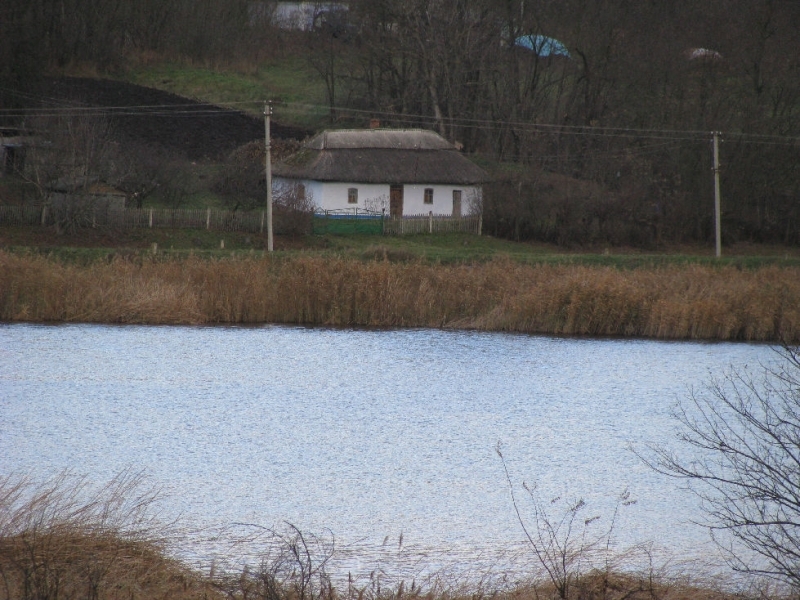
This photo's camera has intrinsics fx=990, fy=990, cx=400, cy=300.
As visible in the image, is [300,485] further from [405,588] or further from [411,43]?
Result: [411,43]

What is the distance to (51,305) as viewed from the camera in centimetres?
2195

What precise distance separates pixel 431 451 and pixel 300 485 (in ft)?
8.00

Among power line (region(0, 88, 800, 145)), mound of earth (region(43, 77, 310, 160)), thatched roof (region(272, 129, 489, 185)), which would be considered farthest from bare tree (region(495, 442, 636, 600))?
mound of earth (region(43, 77, 310, 160))

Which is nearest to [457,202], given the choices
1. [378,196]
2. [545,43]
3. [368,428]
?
[378,196]

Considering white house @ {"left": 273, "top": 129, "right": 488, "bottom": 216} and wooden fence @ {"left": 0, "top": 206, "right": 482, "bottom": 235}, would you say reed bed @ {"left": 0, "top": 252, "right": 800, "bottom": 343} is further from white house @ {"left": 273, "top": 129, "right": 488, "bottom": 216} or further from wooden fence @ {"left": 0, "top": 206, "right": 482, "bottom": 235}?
white house @ {"left": 273, "top": 129, "right": 488, "bottom": 216}

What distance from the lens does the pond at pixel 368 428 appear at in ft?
35.3

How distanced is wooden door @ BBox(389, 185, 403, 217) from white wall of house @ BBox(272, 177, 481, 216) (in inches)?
9.0

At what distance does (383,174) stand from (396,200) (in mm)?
1551

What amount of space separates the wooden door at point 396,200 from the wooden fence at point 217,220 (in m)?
2.58

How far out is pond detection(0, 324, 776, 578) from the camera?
1076 centimetres

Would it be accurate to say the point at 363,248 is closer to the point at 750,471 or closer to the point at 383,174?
the point at 383,174

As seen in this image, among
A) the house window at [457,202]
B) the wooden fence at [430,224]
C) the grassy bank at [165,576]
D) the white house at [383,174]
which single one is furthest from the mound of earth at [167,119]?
the grassy bank at [165,576]

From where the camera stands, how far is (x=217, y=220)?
1540 inches

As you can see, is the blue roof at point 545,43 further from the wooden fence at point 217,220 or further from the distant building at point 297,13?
the wooden fence at point 217,220
